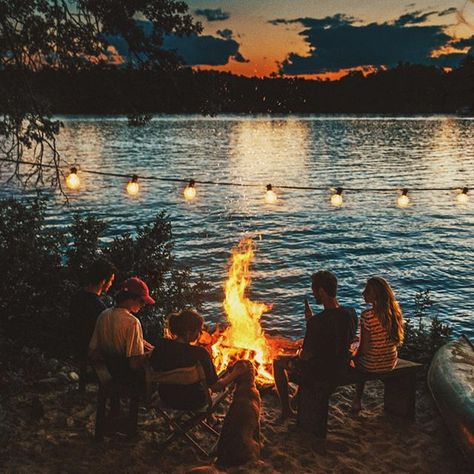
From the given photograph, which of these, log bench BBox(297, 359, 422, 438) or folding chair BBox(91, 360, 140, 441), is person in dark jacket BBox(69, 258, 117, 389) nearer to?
folding chair BBox(91, 360, 140, 441)

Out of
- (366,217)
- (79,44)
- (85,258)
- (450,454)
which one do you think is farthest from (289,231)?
(450,454)

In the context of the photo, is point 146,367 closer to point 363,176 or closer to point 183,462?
point 183,462

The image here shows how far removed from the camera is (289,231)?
27.4 metres

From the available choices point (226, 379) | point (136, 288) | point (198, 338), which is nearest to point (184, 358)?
point (198, 338)

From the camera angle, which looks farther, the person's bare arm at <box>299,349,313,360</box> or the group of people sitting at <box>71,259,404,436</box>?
the person's bare arm at <box>299,349,313,360</box>

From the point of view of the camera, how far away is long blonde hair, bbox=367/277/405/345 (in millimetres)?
6527

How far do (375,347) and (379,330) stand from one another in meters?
0.23

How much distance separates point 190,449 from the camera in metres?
6.12

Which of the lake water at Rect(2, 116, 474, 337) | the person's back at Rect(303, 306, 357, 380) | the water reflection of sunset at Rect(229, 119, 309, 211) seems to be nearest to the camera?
the person's back at Rect(303, 306, 357, 380)

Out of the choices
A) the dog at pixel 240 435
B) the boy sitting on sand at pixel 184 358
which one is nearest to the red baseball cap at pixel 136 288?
the boy sitting on sand at pixel 184 358

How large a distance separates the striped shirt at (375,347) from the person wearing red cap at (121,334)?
284 cm

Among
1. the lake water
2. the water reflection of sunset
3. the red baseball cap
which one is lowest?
the lake water

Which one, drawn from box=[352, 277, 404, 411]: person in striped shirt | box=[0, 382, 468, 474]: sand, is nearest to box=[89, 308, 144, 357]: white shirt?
box=[0, 382, 468, 474]: sand

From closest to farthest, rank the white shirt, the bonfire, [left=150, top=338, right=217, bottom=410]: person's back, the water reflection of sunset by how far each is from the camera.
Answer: [left=150, top=338, right=217, bottom=410]: person's back
the white shirt
the bonfire
the water reflection of sunset
